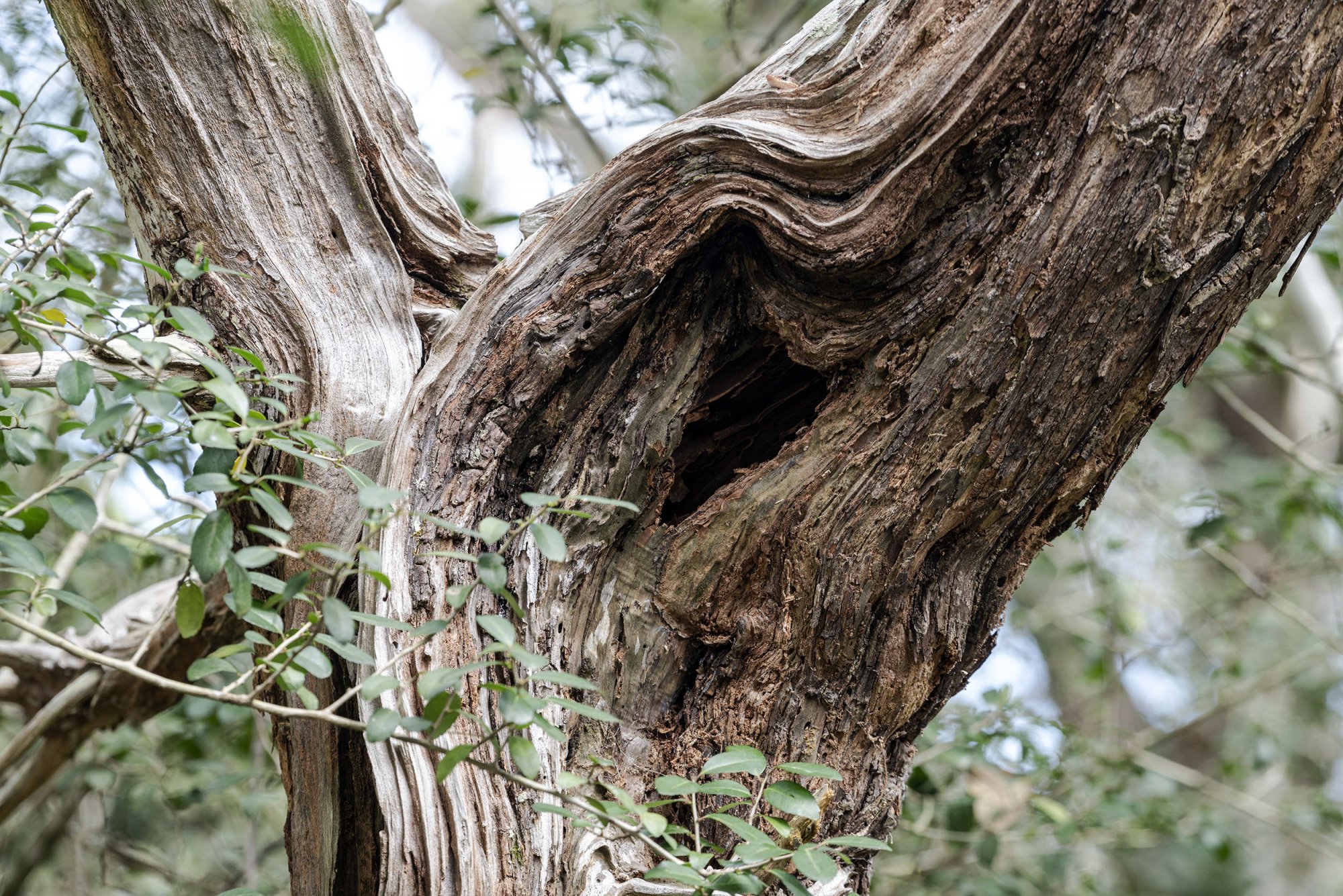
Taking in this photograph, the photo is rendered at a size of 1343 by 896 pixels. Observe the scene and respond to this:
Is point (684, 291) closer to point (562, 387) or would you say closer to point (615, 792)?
point (562, 387)

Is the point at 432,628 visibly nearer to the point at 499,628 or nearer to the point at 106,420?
the point at 499,628

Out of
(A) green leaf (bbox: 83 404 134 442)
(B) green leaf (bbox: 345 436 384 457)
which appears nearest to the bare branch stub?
(B) green leaf (bbox: 345 436 384 457)

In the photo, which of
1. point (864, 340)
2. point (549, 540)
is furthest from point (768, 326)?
point (549, 540)

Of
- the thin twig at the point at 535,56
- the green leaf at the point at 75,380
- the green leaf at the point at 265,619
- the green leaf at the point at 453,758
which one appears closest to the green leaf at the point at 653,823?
the green leaf at the point at 453,758

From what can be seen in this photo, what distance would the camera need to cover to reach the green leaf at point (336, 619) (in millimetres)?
855

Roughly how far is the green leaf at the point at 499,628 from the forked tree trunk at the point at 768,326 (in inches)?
11.2

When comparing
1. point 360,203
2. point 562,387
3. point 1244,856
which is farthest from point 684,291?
point 1244,856

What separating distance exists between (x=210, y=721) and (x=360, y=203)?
1761 millimetres

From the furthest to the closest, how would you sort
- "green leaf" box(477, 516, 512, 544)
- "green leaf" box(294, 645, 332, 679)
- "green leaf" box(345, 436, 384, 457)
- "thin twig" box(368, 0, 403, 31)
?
"thin twig" box(368, 0, 403, 31)
"green leaf" box(345, 436, 384, 457)
"green leaf" box(294, 645, 332, 679)
"green leaf" box(477, 516, 512, 544)

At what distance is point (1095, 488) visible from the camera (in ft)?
4.11

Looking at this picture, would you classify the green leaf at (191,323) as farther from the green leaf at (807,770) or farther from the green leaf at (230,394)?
the green leaf at (807,770)

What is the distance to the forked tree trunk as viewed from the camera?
1.07 metres

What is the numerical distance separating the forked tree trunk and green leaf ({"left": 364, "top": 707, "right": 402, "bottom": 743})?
220 millimetres

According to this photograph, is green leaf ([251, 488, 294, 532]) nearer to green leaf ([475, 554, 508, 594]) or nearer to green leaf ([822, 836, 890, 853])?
green leaf ([475, 554, 508, 594])
